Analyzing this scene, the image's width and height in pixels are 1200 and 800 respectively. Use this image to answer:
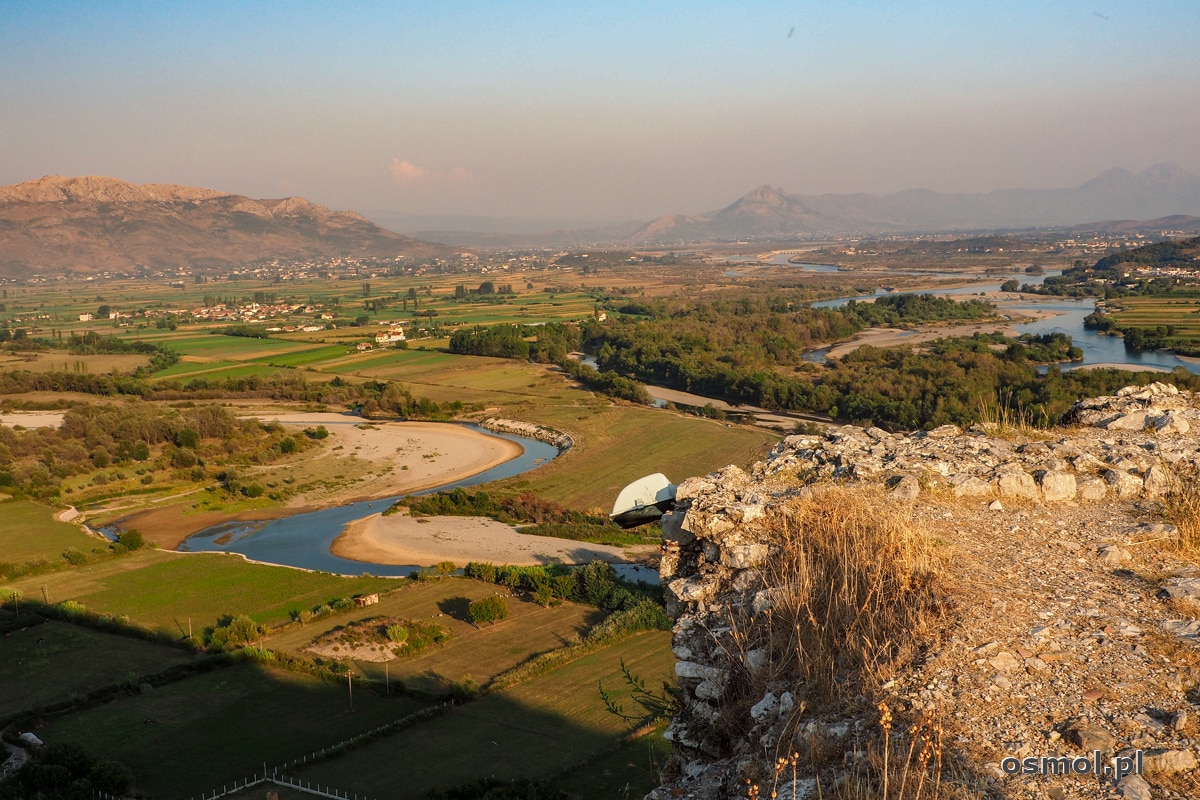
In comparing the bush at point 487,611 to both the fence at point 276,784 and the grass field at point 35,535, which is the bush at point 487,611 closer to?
the fence at point 276,784

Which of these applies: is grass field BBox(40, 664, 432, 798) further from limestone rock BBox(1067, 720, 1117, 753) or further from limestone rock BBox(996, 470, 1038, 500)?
limestone rock BBox(1067, 720, 1117, 753)

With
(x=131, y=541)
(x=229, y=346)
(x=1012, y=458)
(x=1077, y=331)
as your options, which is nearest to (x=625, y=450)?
(x=131, y=541)

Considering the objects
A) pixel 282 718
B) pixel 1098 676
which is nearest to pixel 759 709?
pixel 1098 676

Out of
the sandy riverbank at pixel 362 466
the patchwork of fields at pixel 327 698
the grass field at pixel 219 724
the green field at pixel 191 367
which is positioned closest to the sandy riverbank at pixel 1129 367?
the sandy riverbank at pixel 362 466

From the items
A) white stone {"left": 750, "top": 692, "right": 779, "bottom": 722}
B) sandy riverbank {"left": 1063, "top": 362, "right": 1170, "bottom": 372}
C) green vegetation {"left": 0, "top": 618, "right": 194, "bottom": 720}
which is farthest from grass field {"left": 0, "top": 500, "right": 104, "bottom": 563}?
sandy riverbank {"left": 1063, "top": 362, "right": 1170, "bottom": 372}

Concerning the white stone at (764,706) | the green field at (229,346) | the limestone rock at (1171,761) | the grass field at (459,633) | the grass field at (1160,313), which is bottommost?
the grass field at (459,633)

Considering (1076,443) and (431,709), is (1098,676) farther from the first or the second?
(431,709)

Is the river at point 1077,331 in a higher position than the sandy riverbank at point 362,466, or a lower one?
higher
